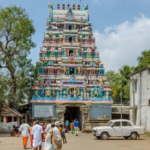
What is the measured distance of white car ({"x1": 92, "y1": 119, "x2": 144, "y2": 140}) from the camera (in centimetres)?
2003

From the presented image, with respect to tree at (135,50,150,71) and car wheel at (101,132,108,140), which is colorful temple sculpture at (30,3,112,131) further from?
car wheel at (101,132,108,140)

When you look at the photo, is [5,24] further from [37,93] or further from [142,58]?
[142,58]

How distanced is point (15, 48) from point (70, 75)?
23.9 feet

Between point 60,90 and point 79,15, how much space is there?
10668mm

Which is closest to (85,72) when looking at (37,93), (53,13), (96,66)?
(96,66)

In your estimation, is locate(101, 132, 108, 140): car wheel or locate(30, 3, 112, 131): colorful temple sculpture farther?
locate(30, 3, 112, 131): colorful temple sculpture

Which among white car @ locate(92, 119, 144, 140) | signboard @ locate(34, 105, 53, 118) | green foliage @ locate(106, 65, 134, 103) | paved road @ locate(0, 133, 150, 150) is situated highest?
green foliage @ locate(106, 65, 134, 103)

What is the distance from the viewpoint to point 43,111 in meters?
34.5

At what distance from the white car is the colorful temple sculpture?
12364mm

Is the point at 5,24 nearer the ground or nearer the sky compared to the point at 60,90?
nearer the sky

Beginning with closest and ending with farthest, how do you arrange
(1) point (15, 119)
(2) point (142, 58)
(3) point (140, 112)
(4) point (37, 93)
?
(3) point (140, 112) → (1) point (15, 119) → (4) point (37, 93) → (2) point (142, 58)

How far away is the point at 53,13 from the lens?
38.7 m

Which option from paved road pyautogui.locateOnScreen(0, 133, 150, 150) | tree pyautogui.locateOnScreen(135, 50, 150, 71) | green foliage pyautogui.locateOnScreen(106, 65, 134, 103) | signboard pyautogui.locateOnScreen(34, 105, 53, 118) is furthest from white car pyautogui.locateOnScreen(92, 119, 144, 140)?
green foliage pyautogui.locateOnScreen(106, 65, 134, 103)

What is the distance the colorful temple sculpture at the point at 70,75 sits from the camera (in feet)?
114
